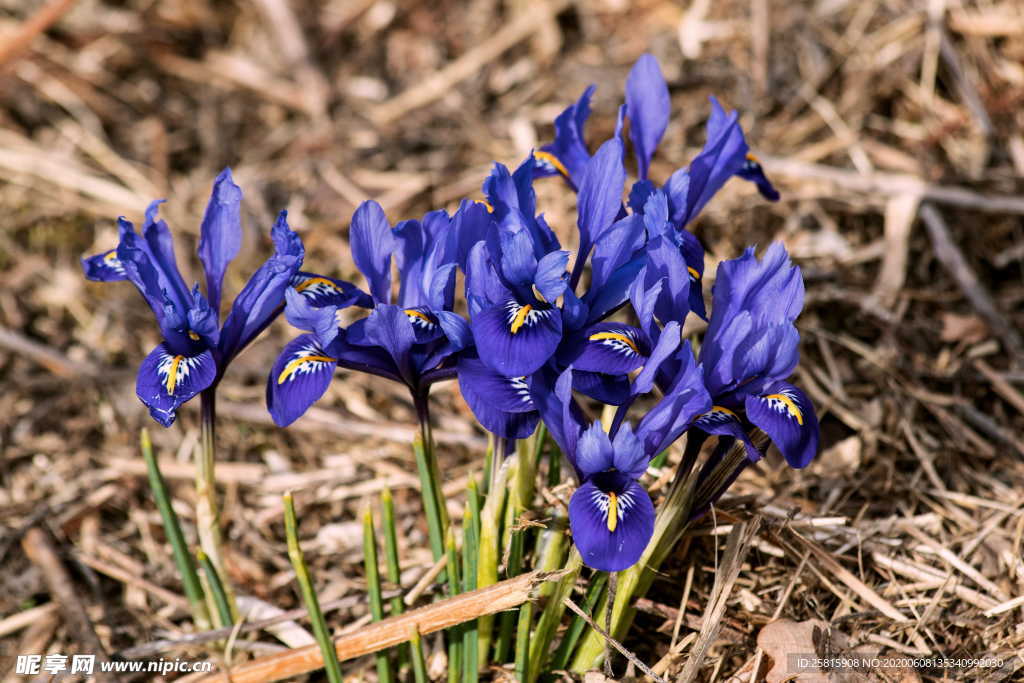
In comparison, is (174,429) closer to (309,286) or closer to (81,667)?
(81,667)

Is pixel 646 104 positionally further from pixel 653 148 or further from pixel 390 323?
pixel 390 323

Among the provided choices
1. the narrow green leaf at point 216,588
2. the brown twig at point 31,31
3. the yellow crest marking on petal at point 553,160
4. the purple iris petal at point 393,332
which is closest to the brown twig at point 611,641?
the purple iris petal at point 393,332

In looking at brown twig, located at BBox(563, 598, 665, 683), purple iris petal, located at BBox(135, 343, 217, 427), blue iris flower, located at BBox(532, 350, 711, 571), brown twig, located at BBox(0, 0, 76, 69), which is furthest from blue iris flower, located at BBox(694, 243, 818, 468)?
brown twig, located at BBox(0, 0, 76, 69)

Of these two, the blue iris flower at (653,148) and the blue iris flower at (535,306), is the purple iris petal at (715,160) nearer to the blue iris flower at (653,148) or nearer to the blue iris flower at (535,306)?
the blue iris flower at (653,148)

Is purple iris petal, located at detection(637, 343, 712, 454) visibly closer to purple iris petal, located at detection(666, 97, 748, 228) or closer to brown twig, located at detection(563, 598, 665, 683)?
brown twig, located at detection(563, 598, 665, 683)

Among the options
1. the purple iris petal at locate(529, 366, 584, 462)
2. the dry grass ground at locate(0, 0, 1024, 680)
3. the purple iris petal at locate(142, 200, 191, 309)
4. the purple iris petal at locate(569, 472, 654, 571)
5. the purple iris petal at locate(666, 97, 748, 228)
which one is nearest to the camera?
the purple iris petal at locate(569, 472, 654, 571)

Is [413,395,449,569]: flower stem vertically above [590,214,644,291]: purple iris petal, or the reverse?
[590,214,644,291]: purple iris petal

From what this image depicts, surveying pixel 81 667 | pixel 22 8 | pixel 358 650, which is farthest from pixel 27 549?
pixel 22 8
